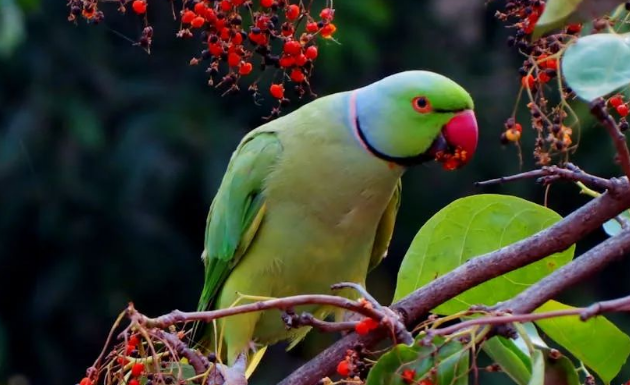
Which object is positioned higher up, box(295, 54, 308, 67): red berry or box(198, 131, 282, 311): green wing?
box(295, 54, 308, 67): red berry

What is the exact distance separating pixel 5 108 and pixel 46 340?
106cm

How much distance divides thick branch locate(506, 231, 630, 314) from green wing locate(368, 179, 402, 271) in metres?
0.69

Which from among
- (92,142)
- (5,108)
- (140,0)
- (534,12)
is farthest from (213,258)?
(5,108)

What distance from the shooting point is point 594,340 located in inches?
46.2

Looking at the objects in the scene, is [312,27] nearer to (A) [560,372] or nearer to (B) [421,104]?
(B) [421,104]

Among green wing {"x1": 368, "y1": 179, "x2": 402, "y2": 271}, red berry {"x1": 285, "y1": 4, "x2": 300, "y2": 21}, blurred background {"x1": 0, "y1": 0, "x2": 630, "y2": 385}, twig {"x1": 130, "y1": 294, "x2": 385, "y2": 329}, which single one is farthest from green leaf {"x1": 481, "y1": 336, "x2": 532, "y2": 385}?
blurred background {"x1": 0, "y1": 0, "x2": 630, "y2": 385}

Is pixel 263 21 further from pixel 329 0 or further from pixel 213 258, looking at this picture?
pixel 213 258

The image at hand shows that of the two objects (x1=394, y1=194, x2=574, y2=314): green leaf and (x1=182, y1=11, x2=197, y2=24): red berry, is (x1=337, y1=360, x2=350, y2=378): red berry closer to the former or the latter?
(x1=394, y1=194, x2=574, y2=314): green leaf

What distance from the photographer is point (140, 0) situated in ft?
3.89

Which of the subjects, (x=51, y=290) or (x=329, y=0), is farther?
(x=51, y=290)

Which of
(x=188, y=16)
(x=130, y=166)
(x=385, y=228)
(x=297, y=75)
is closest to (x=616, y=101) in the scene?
(x=297, y=75)

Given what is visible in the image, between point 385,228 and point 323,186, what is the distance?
0.63 ft

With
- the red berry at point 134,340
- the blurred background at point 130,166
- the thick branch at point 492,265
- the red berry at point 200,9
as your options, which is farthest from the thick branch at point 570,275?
the blurred background at point 130,166

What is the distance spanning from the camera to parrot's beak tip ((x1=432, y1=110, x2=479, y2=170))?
4.87ft
